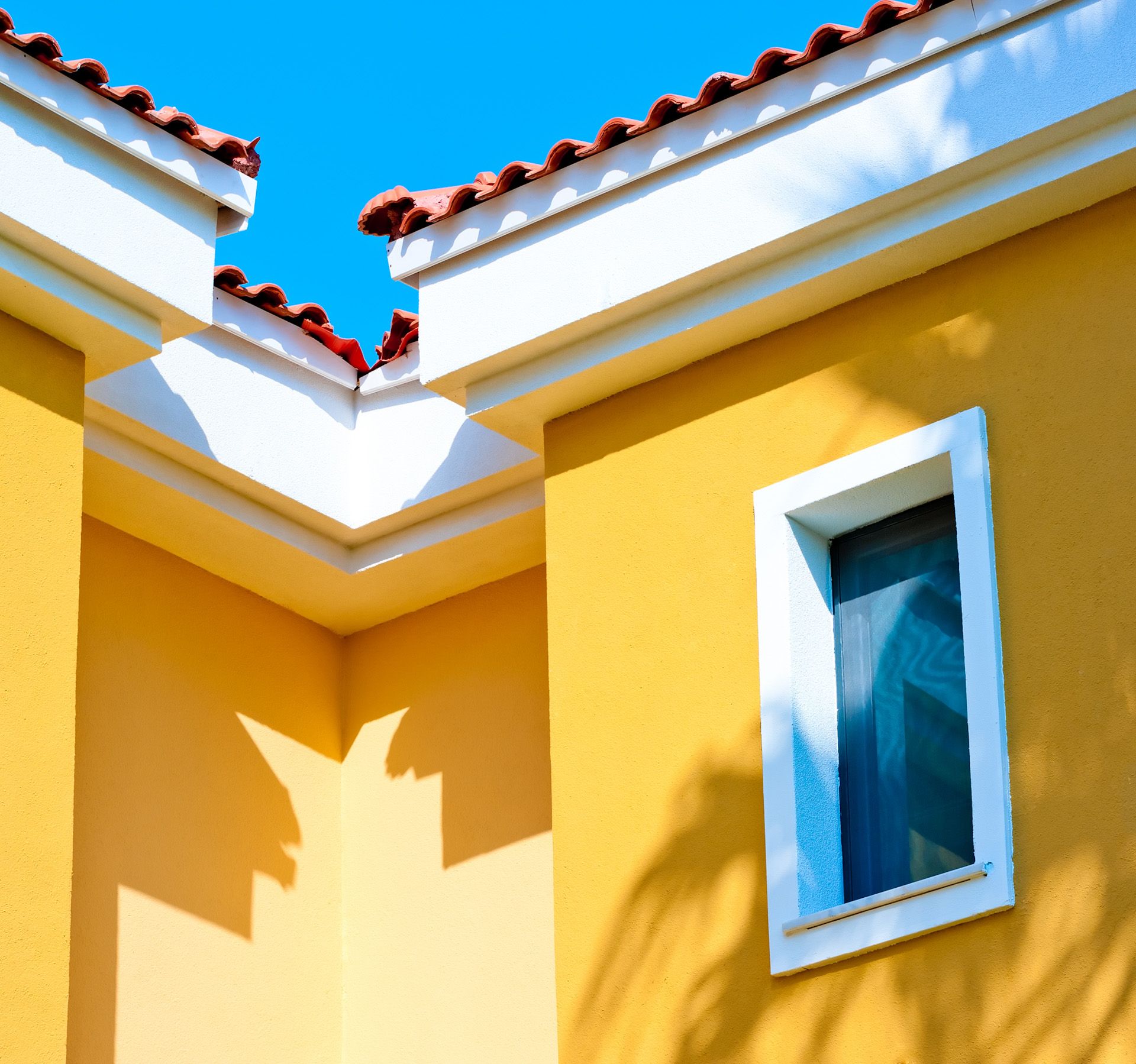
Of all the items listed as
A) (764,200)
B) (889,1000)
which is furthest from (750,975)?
(764,200)

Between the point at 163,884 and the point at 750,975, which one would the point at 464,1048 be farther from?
the point at 750,975

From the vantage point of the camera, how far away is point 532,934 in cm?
980

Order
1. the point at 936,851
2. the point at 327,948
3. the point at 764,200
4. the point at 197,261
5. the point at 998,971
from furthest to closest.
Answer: the point at 327,948 → the point at 197,261 → the point at 764,200 → the point at 936,851 → the point at 998,971

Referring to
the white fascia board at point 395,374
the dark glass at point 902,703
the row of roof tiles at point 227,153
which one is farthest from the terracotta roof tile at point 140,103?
the dark glass at point 902,703

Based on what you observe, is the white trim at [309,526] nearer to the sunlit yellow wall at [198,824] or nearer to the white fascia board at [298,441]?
the white fascia board at [298,441]

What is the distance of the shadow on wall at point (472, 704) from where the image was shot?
33.3 ft

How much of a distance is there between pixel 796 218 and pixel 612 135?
3.07 feet

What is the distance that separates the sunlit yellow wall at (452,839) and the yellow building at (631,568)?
25mm

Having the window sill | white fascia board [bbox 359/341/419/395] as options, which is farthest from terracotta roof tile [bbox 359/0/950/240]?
the window sill

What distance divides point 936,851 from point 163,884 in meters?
3.73

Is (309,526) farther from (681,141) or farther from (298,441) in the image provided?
(681,141)

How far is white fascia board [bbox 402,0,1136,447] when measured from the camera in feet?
25.3

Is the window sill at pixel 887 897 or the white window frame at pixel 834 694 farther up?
the white window frame at pixel 834 694

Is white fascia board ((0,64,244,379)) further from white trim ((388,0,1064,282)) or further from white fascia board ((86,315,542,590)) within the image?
white trim ((388,0,1064,282))
